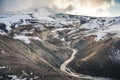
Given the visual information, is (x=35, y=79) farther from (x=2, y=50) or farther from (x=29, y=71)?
(x=2, y=50)

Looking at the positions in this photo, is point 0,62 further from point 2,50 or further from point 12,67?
point 2,50

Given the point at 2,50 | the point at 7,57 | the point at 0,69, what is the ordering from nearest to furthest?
the point at 0,69 < the point at 7,57 < the point at 2,50

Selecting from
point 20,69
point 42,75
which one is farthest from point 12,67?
point 42,75

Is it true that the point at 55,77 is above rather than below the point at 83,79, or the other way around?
above

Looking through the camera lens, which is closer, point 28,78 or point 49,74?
point 28,78

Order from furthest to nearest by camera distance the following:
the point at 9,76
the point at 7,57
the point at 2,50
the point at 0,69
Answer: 1. the point at 2,50
2. the point at 7,57
3. the point at 0,69
4. the point at 9,76

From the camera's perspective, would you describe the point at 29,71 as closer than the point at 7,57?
Yes

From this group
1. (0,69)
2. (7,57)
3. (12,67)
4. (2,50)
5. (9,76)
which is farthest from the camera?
(2,50)

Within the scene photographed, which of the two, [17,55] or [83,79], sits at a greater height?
[17,55]

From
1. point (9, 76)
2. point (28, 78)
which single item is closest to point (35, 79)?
point (28, 78)
